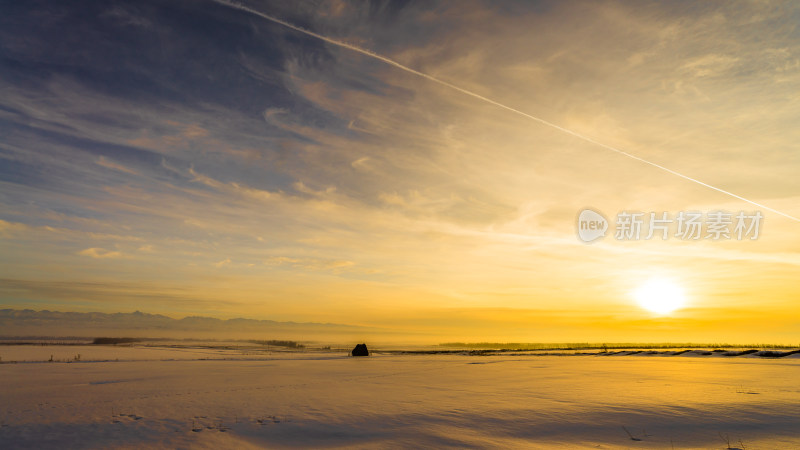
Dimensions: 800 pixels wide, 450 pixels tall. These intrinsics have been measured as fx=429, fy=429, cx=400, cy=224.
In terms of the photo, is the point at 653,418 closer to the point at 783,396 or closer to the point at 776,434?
the point at 776,434

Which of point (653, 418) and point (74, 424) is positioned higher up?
point (653, 418)

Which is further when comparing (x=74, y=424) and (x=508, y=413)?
(x=508, y=413)

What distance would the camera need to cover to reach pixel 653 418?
11.2m

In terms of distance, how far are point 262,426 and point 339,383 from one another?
879 cm

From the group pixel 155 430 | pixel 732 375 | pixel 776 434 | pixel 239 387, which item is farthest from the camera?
pixel 732 375

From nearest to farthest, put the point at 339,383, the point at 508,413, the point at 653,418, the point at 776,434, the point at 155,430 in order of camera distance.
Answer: the point at 776,434 → the point at 155,430 → the point at 653,418 → the point at 508,413 → the point at 339,383

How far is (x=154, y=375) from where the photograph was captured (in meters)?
22.4

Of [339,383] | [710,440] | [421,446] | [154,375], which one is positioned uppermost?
[710,440]

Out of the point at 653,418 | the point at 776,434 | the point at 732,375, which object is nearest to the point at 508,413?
the point at 653,418

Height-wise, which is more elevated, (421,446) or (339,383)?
(421,446)

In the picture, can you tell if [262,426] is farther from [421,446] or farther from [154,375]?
[154,375]

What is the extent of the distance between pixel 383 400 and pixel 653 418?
7874mm

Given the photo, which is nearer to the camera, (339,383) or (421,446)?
(421,446)

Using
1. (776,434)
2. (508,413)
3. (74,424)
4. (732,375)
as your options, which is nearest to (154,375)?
(74,424)
